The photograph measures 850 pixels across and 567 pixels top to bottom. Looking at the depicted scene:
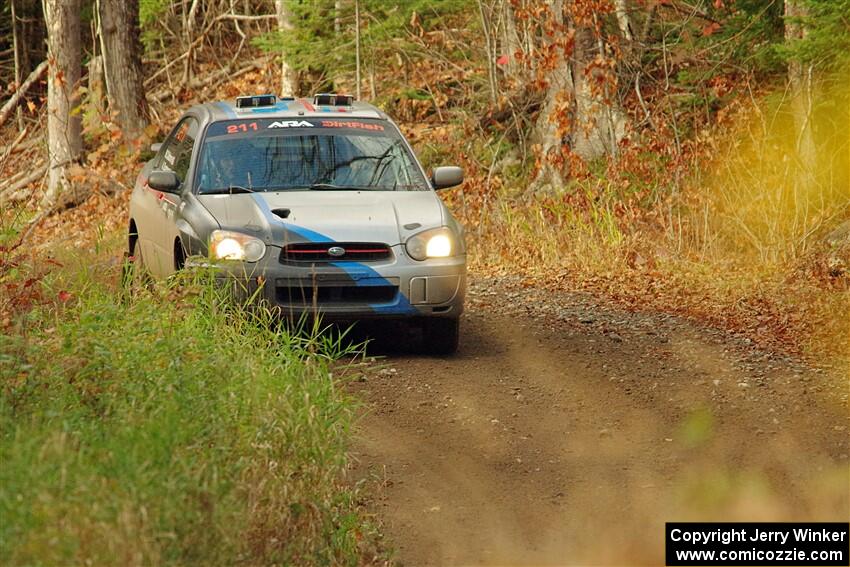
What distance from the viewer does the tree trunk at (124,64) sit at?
22.8 m

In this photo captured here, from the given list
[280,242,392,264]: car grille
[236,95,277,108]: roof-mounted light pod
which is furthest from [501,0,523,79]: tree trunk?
[280,242,392,264]: car grille

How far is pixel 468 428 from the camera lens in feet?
25.6

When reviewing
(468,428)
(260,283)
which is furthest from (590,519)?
(260,283)

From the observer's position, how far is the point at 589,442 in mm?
7523

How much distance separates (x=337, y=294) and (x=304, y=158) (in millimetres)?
1486

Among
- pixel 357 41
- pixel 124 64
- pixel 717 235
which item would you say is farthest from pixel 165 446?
pixel 124 64

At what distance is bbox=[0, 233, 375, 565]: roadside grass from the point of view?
4.25 metres

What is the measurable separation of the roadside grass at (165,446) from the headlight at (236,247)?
3.27ft

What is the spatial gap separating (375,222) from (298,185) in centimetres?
93

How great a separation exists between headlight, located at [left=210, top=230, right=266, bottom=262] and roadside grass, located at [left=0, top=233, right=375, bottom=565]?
1.00m

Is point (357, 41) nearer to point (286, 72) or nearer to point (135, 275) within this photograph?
point (286, 72)

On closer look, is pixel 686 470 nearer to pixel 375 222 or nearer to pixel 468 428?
pixel 468 428

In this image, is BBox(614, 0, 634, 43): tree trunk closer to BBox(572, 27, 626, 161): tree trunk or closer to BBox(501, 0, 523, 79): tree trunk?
BBox(572, 27, 626, 161): tree trunk

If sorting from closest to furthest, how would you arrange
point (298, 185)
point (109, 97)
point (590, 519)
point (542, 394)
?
point (590, 519) → point (542, 394) → point (298, 185) → point (109, 97)
